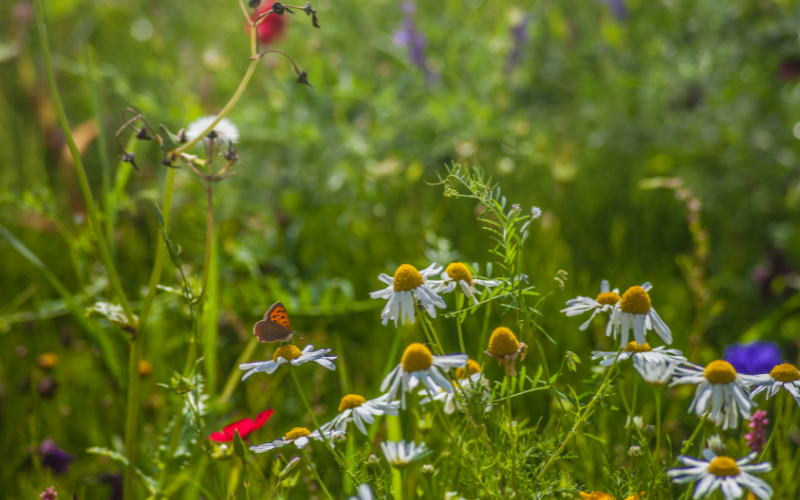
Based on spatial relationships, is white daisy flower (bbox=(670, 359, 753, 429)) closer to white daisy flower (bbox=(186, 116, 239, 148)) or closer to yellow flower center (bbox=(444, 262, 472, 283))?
yellow flower center (bbox=(444, 262, 472, 283))

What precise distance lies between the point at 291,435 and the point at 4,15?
418 centimetres

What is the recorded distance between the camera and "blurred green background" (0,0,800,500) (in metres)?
1.32

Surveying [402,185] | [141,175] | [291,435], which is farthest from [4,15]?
[291,435]

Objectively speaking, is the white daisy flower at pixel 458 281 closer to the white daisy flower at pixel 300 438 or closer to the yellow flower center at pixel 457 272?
the yellow flower center at pixel 457 272

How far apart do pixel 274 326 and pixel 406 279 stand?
0.56 feet

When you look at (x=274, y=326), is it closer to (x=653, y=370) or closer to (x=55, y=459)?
(x=653, y=370)

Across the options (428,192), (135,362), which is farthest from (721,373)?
(428,192)

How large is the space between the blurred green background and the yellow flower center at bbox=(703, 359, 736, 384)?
62 centimetres

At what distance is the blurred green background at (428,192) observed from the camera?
1.32m

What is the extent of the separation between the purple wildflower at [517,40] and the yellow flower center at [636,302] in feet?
5.49

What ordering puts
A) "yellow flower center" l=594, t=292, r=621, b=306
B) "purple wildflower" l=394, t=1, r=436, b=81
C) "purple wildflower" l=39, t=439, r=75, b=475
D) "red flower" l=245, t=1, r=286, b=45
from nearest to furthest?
1. "yellow flower center" l=594, t=292, r=621, b=306
2. "purple wildflower" l=39, t=439, r=75, b=475
3. "purple wildflower" l=394, t=1, r=436, b=81
4. "red flower" l=245, t=1, r=286, b=45

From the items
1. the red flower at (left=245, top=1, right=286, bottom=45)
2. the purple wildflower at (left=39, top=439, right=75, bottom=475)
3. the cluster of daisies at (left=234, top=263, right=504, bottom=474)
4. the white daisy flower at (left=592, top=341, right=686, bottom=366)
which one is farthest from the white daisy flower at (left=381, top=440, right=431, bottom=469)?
the red flower at (left=245, top=1, right=286, bottom=45)

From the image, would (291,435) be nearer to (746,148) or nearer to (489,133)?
(489,133)

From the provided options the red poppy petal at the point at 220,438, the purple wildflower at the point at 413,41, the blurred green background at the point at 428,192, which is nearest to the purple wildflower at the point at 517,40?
the blurred green background at the point at 428,192
